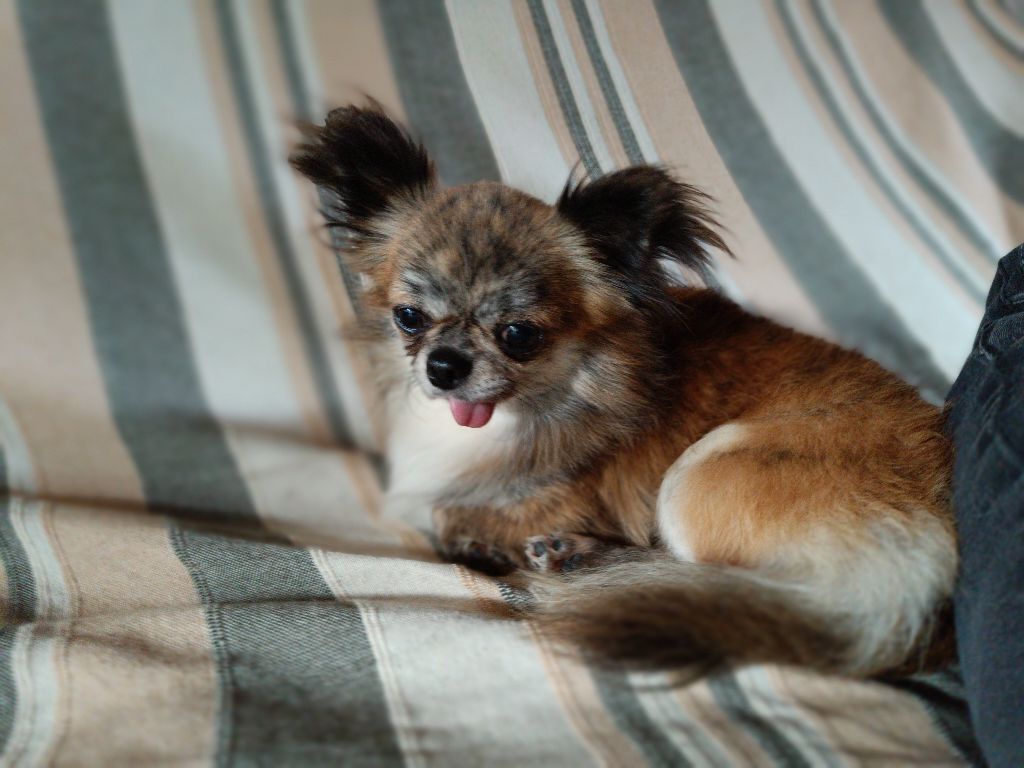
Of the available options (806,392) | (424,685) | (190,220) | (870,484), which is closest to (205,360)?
(190,220)

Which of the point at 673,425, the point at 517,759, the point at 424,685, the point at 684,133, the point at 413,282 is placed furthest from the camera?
the point at 684,133

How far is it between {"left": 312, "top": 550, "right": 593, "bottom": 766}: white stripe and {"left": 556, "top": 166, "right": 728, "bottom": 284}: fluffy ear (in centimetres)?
58

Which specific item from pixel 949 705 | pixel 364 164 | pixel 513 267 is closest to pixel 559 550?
pixel 513 267

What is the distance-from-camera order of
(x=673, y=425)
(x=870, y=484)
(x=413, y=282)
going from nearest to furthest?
(x=870, y=484) < (x=413, y=282) < (x=673, y=425)

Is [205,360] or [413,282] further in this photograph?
[205,360]

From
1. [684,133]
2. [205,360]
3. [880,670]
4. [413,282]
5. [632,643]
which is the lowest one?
[880,670]

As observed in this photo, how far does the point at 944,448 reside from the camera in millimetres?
1395

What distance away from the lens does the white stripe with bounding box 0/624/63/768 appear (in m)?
1.05

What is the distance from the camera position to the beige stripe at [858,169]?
6.48 feet

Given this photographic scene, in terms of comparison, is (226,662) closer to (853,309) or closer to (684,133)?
(684,133)

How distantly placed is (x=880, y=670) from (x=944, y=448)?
1.25ft

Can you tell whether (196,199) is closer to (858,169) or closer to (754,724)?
(858,169)

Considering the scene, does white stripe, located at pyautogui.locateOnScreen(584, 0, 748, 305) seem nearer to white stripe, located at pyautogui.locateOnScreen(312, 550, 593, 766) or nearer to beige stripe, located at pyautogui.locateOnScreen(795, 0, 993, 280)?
beige stripe, located at pyautogui.locateOnScreen(795, 0, 993, 280)

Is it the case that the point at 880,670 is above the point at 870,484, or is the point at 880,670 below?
below
